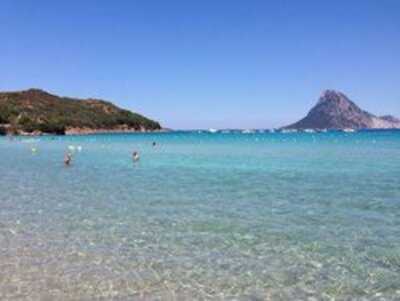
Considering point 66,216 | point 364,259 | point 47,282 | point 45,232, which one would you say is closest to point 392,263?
point 364,259

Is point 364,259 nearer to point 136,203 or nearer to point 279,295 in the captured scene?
point 279,295

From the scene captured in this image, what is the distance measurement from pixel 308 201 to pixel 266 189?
466cm

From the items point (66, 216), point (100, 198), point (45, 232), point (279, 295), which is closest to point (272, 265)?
point (279, 295)

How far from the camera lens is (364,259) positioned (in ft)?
42.9

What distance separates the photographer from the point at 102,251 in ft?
46.3

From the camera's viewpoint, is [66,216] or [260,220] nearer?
[260,220]

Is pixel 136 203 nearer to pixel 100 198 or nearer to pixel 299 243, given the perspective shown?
pixel 100 198

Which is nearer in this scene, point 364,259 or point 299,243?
point 364,259

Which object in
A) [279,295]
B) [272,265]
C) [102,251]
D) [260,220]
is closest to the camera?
[279,295]

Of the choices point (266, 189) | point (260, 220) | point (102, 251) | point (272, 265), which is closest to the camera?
point (272, 265)

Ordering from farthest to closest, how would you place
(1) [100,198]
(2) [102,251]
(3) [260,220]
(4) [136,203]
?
(1) [100,198], (4) [136,203], (3) [260,220], (2) [102,251]

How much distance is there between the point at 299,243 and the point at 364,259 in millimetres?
2081

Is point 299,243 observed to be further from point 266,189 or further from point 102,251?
point 266,189

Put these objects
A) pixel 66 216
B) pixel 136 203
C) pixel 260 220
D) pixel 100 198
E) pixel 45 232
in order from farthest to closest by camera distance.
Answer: pixel 100 198 → pixel 136 203 → pixel 66 216 → pixel 260 220 → pixel 45 232
